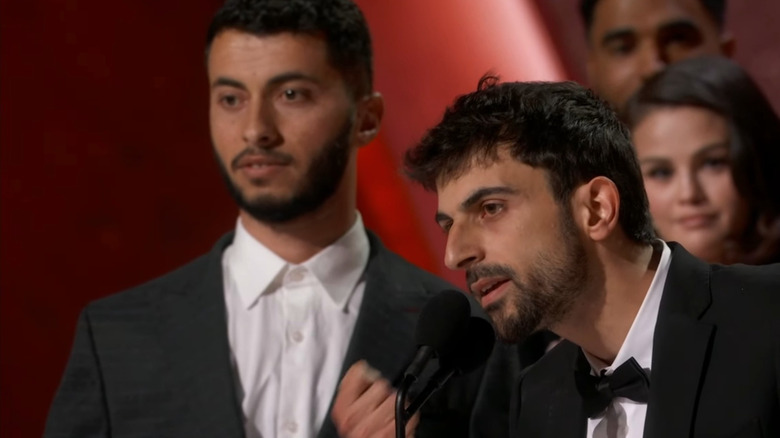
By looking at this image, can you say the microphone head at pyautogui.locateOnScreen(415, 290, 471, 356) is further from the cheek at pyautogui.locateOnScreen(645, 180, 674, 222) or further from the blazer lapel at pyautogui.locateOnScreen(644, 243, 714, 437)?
the cheek at pyautogui.locateOnScreen(645, 180, 674, 222)

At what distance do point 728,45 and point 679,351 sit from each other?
797 mm

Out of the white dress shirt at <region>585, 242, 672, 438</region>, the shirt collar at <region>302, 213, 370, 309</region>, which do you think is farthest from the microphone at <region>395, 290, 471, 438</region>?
the shirt collar at <region>302, 213, 370, 309</region>

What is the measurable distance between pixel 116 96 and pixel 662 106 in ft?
3.54

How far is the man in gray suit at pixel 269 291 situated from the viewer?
178 cm

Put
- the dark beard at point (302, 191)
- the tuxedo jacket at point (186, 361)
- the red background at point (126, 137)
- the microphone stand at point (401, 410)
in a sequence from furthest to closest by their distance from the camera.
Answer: the red background at point (126, 137) → the dark beard at point (302, 191) → the tuxedo jacket at point (186, 361) → the microphone stand at point (401, 410)

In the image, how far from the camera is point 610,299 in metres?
1.50

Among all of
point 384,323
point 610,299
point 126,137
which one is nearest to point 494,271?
point 610,299

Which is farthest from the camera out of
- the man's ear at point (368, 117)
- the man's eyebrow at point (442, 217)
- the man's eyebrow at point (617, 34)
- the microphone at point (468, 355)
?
the man's eyebrow at point (617, 34)

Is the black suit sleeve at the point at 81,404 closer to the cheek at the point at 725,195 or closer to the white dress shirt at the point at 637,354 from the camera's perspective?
the white dress shirt at the point at 637,354

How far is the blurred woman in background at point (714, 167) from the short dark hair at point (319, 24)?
0.49 m

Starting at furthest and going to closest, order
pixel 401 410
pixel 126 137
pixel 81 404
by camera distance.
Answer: pixel 126 137 < pixel 81 404 < pixel 401 410

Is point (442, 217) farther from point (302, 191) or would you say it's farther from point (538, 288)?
point (302, 191)

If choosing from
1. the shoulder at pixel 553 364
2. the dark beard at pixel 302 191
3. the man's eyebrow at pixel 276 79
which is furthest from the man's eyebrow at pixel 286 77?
the shoulder at pixel 553 364

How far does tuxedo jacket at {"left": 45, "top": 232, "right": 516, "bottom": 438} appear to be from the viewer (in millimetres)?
1748
